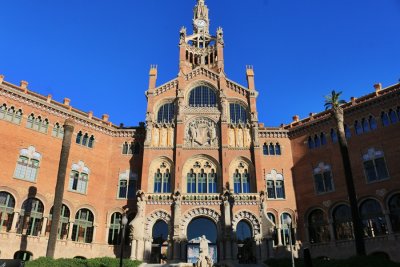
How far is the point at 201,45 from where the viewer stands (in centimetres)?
5975

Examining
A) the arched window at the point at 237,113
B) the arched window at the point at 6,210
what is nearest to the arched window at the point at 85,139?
the arched window at the point at 6,210

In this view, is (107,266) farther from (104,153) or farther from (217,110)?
(217,110)

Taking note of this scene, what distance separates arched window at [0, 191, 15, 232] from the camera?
32.0 m

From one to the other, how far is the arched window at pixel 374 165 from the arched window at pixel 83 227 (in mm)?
29321

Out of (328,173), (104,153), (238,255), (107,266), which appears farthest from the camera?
(104,153)

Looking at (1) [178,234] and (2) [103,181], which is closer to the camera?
(1) [178,234]

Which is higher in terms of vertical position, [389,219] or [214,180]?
[214,180]

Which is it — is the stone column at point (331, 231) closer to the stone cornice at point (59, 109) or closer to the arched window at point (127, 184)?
the arched window at point (127, 184)

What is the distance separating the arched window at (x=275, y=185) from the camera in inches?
1624

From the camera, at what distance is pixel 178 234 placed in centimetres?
3541

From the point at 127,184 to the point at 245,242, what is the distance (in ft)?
48.7

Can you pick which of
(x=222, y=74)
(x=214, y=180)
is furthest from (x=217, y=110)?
(x=214, y=180)

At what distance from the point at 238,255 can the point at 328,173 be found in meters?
13.4

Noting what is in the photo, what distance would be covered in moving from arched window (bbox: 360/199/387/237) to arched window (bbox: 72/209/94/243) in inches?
1106
